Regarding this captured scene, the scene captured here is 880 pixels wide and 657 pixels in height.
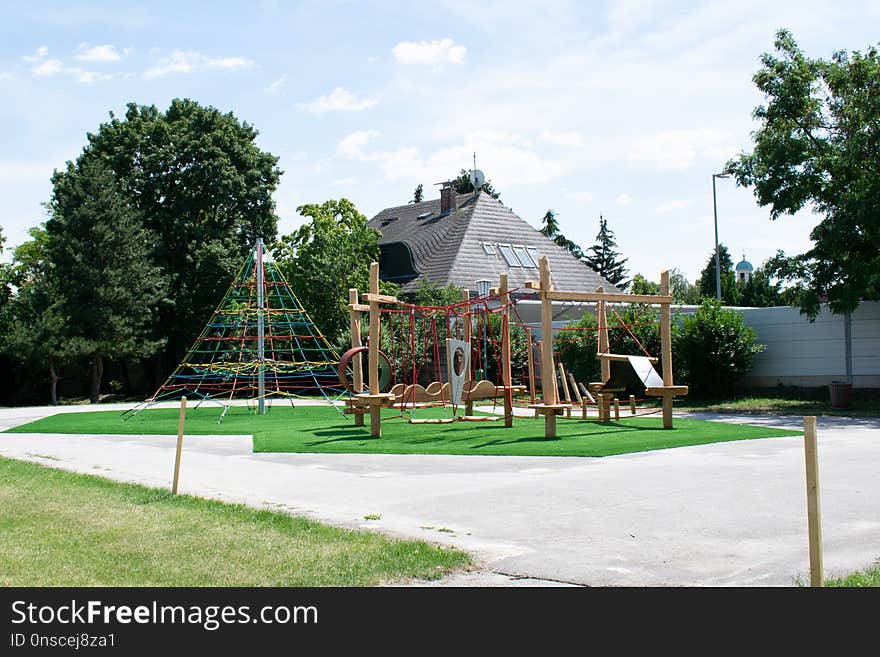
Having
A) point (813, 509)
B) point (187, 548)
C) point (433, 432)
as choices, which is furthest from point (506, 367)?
point (813, 509)

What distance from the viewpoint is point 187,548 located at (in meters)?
6.78

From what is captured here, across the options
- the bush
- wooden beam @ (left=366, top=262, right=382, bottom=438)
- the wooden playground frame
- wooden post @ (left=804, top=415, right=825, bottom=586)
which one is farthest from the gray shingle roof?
wooden post @ (left=804, top=415, right=825, bottom=586)

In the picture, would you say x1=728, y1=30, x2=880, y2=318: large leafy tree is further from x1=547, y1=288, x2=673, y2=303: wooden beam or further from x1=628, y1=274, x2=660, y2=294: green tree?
x1=628, y1=274, x2=660, y2=294: green tree

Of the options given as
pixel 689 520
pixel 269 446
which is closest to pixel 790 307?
pixel 269 446

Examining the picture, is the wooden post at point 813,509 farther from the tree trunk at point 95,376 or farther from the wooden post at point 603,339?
the tree trunk at point 95,376

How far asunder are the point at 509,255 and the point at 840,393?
21.9 m

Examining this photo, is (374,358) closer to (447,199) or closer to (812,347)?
(812,347)

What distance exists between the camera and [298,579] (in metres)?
5.77

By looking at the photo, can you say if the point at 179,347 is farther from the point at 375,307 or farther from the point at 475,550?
the point at 475,550

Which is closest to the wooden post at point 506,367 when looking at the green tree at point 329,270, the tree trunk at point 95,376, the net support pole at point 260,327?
the net support pole at point 260,327

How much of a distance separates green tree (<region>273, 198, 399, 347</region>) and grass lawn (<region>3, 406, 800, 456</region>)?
45.8 ft

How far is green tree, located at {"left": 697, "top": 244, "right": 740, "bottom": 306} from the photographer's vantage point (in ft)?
168

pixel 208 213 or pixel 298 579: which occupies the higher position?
pixel 208 213
